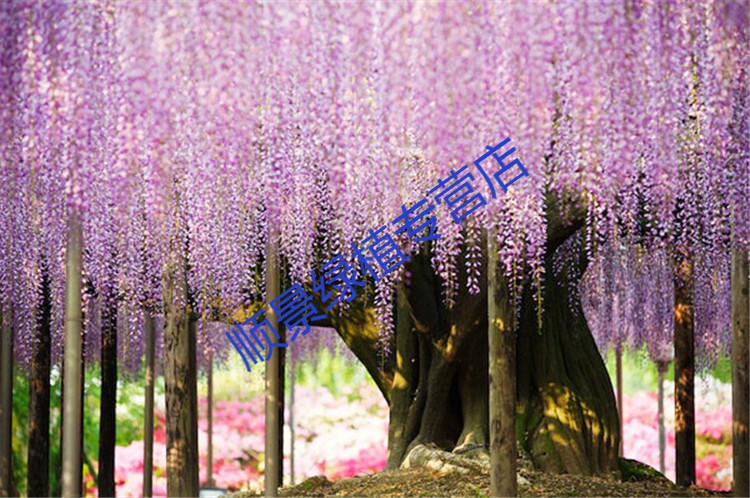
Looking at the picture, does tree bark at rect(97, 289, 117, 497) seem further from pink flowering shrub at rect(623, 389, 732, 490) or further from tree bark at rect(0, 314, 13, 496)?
pink flowering shrub at rect(623, 389, 732, 490)

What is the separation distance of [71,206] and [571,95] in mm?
2579

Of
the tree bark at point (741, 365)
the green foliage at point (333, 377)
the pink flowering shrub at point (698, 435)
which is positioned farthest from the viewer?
the green foliage at point (333, 377)

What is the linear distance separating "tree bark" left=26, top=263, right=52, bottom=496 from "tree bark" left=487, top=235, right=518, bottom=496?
495 cm

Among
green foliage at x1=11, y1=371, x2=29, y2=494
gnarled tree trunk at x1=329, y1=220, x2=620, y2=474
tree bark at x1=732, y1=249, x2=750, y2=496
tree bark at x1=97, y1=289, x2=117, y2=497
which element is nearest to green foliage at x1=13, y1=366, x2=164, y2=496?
green foliage at x1=11, y1=371, x2=29, y2=494

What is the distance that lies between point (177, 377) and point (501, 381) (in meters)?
2.53

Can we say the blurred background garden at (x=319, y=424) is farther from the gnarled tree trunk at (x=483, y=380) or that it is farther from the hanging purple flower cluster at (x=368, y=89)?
the hanging purple flower cluster at (x=368, y=89)

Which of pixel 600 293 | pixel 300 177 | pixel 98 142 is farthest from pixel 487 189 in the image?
pixel 600 293

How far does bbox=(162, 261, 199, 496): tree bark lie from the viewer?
8.34m

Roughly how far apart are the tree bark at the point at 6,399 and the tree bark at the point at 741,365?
6306mm

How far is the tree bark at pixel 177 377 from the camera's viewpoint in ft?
27.4

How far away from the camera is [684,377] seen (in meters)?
10.0

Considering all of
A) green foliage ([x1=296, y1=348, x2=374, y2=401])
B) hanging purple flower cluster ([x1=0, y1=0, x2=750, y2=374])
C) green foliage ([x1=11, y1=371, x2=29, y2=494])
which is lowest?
green foliage ([x1=11, y1=371, x2=29, y2=494])

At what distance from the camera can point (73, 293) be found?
624 cm

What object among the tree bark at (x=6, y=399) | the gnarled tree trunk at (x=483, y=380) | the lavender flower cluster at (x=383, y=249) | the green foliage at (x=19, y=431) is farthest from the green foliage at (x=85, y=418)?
the gnarled tree trunk at (x=483, y=380)
